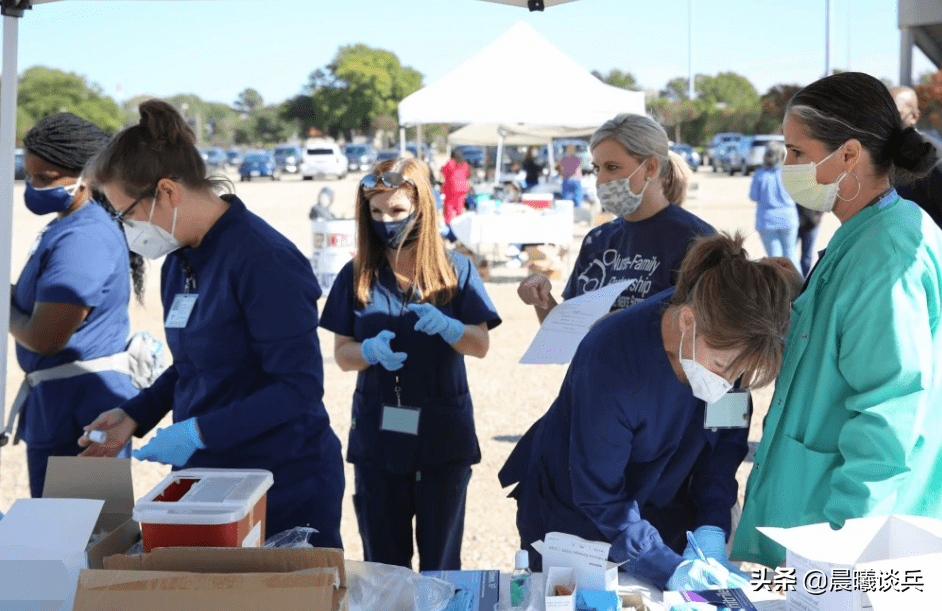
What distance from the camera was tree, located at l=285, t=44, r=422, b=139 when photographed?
75312 millimetres

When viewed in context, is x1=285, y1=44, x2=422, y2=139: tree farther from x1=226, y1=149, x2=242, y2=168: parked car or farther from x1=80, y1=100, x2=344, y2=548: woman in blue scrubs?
x1=80, y1=100, x2=344, y2=548: woman in blue scrubs

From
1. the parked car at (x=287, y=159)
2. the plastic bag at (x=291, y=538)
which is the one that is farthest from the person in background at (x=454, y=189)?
the parked car at (x=287, y=159)

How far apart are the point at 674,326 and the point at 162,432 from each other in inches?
45.4

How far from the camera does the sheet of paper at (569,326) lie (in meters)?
2.37

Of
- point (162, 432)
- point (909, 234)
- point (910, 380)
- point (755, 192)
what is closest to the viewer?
point (910, 380)

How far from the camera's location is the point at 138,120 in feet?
6.69

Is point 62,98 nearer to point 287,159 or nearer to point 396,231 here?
point 287,159

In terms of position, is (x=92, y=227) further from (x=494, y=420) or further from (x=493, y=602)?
(x=494, y=420)

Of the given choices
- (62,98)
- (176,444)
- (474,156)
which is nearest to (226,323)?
(176,444)

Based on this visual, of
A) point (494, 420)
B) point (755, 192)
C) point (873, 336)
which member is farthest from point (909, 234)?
point (755, 192)

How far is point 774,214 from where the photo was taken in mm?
8875

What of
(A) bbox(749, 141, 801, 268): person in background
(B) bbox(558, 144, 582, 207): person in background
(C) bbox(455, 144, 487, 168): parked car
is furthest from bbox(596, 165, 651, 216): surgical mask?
(C) bbox(455, 144, 487, 168): parked car

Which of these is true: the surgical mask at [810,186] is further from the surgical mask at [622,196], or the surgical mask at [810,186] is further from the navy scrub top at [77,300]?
the navy scrub top at [77,300]

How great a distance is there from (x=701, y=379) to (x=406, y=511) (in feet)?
4.21
